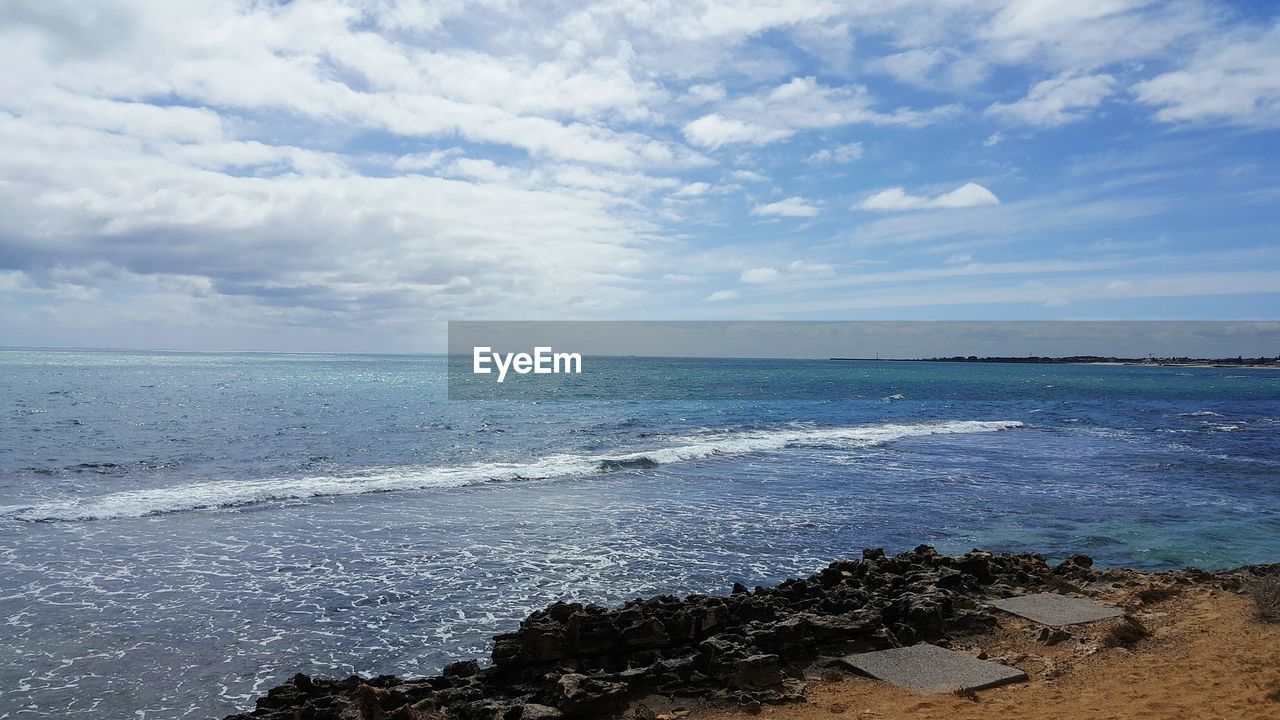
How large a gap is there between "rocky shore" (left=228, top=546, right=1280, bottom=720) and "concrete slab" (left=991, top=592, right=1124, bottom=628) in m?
0.29

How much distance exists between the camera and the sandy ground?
6781 mm

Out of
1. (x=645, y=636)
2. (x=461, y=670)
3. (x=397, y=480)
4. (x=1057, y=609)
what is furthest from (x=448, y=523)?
(x=1057, y=609)

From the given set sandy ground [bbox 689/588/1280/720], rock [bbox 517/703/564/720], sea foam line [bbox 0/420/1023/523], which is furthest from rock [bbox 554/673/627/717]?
sea foam line [bbox 0/420/1023/523]

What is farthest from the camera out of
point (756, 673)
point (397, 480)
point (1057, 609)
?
point (397, 480)

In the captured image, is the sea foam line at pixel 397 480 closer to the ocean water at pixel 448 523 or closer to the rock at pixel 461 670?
the ocean water at pixel 448 523

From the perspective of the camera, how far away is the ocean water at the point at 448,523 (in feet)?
31.1

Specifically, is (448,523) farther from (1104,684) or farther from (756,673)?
(1104,684)

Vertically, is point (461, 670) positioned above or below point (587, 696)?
below

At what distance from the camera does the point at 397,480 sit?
72.3 ft

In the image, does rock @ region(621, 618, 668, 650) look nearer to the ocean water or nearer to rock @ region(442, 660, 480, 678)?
rock @ region(442, 660, 480, 678)

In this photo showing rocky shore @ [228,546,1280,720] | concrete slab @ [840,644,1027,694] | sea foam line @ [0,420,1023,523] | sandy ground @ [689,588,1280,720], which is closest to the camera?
sandy ground @ [689,588,1280,720]

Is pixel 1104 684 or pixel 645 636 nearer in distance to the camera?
pixel 1104 684

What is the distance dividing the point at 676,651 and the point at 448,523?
30.2 ft

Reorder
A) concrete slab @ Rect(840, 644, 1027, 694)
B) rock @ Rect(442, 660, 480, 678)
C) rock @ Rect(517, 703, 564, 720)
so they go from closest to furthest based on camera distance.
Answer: rock @ Rect(517, 703, 564, 720), concrete slab @ Rect(840, 644, 1027, 694), rock @ Rect(442, 660, 480, 678)
